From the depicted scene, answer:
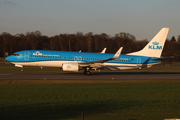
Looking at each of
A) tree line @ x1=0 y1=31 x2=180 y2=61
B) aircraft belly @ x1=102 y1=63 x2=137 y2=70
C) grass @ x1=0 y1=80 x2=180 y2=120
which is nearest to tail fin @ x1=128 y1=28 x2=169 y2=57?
aircraft belly @ x1=102 y1=63 x2=137 y2=70

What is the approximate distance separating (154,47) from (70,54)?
545 inches

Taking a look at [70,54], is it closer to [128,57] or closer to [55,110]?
[128,57]

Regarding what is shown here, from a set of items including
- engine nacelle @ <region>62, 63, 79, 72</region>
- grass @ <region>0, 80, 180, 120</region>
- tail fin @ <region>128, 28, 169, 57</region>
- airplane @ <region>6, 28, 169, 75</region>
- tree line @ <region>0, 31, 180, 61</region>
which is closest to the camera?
grass @ <region>0, 80, 180, 120</region>

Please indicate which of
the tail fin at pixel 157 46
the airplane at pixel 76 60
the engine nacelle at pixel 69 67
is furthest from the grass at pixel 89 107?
the tail fin at pixel 157 46

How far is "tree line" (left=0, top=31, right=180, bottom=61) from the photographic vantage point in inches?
3260

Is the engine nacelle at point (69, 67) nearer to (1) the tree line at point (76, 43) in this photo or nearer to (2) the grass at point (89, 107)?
(2) the grass at point (89, 107)

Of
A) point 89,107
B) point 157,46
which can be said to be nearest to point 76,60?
point 157,46

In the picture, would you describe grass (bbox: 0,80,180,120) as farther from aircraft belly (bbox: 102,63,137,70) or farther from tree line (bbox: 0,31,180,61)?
tree line (bbox: 0,31,180,61)

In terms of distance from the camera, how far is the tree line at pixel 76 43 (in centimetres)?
8281

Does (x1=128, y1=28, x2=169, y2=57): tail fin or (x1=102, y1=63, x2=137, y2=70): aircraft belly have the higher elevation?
(x1=128, y1=28, x2=169, y2=57): tail fin

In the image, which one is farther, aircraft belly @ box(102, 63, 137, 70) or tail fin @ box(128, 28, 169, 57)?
tail fin @ box(128, 28, 169, 57)

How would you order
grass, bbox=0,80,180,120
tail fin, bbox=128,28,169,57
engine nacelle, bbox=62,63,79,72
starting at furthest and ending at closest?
tail fin, bbox=128,28,169,57 → engine nacelle, bbox=62,63,79,72 → grass, bbox=0,80,180,120

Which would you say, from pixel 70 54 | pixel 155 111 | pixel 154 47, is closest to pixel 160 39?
pixel 154 47

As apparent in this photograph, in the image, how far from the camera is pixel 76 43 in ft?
291
